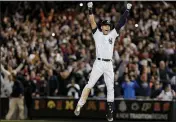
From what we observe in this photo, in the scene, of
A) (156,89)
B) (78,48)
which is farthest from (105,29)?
(78,48)

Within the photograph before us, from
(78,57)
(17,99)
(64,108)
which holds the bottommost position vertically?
(64,108)

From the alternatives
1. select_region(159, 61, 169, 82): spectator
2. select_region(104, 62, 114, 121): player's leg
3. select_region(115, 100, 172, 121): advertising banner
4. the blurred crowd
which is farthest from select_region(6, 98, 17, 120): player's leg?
select_region(104, 62, 114, 121): player's leg

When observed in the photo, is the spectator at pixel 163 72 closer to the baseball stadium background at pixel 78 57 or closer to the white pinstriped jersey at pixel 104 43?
the baseball stadium background at pixel 78 57

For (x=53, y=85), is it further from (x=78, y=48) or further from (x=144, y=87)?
(x=144, y=87)

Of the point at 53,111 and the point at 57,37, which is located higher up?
the point at 57,37

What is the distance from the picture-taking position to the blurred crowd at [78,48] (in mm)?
23703

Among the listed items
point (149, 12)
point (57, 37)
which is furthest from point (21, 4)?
point (149, 12)

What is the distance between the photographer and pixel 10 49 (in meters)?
26.9

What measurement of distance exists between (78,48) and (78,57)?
0.58 m

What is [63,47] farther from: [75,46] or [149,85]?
[149,85]

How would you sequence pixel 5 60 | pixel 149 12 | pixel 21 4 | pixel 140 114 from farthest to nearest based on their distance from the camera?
pixel 21 4 → pixel 149 12 → pixel 5 60 → pixel 140 114

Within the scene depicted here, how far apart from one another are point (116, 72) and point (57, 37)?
4.42 metres

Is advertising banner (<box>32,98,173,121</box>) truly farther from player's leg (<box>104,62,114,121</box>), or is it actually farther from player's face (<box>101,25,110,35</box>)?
player's face (<box>101,25,110,35</box>)

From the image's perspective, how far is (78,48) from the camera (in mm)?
26312
